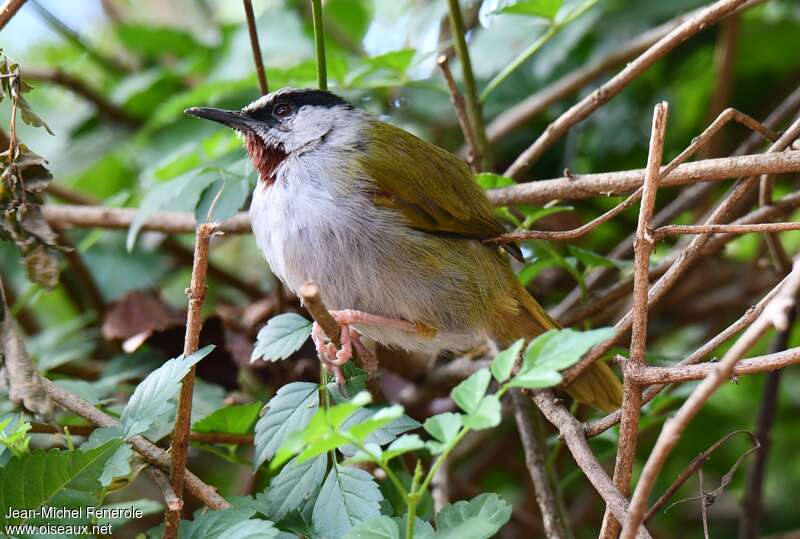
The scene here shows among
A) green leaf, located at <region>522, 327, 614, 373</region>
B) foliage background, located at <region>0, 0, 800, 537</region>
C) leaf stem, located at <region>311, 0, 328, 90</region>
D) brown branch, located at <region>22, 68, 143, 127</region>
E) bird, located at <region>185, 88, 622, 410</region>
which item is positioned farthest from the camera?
brown branch, located at <region>22, 68, 143, 127</region>

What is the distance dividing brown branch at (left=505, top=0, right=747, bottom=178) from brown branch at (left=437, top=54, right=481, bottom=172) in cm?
15

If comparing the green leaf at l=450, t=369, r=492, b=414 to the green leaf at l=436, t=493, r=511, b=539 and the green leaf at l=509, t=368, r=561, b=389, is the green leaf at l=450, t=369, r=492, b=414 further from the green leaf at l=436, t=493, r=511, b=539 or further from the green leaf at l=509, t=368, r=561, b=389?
the green leaf at l=436, t=493, r=511, b=539

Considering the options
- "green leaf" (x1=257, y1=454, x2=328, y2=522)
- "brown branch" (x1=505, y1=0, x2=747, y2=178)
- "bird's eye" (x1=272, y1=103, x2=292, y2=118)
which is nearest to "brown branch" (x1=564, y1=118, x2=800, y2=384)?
"brown branch" (x1=505, y1=0, x2=747, y2=178)

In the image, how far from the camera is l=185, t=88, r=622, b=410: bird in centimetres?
271

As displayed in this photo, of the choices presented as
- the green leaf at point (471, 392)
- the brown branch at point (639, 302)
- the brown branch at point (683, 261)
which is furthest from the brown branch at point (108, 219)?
the green leaf at point (471, 392)

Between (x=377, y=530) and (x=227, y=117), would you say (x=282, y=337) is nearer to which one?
(x=377, y=530)

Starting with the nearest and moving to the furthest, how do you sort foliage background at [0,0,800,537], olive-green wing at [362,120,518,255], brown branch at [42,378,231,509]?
brown branch at [42,378,231,509], olive-green wing at [362,120,518,255], foliage background at [0,0,800,537]

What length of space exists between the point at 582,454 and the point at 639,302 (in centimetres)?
43

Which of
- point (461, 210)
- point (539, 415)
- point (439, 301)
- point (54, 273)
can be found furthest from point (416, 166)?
point (54, 273)

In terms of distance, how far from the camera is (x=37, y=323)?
4410mm

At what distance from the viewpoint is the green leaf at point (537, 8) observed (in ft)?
9.05

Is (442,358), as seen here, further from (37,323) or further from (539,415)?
(37,323)

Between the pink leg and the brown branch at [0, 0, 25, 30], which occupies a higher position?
the brown branch at [0, 0, 25, 30]

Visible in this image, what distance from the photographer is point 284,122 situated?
3176mm
